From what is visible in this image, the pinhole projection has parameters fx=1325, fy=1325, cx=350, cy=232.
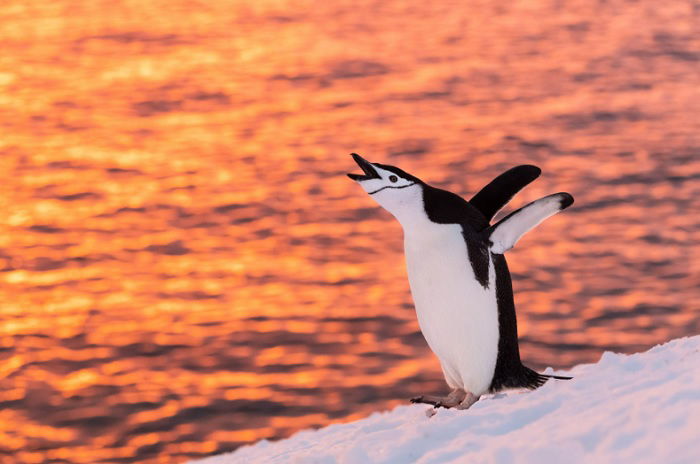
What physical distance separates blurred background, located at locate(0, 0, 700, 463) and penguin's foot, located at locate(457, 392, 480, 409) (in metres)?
3.14

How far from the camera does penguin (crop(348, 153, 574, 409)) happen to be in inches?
209

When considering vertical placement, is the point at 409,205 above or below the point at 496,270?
above

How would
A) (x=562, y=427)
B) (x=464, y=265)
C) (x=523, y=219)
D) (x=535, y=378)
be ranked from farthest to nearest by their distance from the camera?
1. (x=535, y=378)
2. (x=464, y=265)
3. (x=523, y=219)
4. (x=562, y=427)


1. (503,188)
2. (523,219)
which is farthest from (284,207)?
(523,219)

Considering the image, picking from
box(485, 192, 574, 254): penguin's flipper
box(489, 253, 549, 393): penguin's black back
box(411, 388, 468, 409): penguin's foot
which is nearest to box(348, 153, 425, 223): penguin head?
box(485, 192, 574, 254): penguin's flipper

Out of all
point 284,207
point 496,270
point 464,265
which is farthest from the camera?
point 284,207

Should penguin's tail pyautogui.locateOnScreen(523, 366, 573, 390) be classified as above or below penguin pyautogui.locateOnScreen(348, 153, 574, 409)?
below

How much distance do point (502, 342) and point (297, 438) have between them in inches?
57.5

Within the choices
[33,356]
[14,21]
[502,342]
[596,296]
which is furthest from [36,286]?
[14,21]

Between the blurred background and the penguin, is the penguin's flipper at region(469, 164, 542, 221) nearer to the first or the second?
the penguin

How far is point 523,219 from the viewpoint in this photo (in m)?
5.25

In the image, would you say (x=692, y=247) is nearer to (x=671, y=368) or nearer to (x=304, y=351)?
(x=304, y=351)

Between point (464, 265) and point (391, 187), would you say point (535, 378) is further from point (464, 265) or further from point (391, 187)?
point (391, 187)

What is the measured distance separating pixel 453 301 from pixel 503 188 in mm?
542
